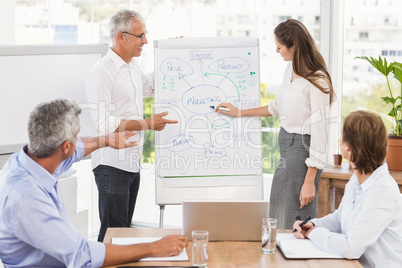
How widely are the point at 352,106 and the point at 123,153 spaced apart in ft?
6.79

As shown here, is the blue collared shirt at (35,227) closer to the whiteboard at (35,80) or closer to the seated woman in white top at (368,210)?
the seated woman in white top at (368,210)

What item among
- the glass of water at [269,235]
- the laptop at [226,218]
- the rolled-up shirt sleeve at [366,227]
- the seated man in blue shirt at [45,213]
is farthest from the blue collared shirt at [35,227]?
the rolled-up shirt sleeve at [366,227]

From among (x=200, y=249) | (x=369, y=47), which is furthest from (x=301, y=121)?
(x=369, y=47)

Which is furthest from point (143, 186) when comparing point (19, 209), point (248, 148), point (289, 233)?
point (19, 209)

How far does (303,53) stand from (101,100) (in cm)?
110

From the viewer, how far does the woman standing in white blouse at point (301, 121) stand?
9.59 feet

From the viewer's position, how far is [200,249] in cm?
195

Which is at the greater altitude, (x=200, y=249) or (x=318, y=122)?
(x=318, y=122)

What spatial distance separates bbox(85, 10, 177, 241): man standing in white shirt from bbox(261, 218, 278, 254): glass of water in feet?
3.84

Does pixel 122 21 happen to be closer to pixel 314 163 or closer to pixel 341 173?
pixel 314 163

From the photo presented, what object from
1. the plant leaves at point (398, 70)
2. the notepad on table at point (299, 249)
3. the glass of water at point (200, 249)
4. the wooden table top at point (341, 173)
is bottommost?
the notepad on table at point (299, 249)

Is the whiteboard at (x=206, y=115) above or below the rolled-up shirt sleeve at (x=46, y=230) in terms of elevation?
above

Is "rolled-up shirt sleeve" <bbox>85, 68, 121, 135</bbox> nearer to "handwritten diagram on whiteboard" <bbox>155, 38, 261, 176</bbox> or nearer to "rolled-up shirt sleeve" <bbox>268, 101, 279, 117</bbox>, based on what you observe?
"handwritten diagram on whiteboard" <bbox>155, 38, 261, 176</bbox>

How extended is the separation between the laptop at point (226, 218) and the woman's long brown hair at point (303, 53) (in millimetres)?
1038
